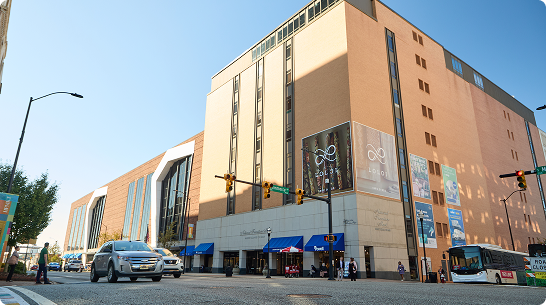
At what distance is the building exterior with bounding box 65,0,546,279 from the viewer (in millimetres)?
34750

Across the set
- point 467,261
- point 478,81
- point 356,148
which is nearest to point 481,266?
point 467,261

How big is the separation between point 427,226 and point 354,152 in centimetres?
1179

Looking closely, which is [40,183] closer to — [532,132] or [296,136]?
[296,136]

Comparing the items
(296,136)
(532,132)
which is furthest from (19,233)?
(532,132)

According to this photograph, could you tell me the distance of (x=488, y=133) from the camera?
184ft

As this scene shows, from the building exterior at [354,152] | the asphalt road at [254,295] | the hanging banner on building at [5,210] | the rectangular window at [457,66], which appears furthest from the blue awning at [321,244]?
the rectangular window at [457,66]

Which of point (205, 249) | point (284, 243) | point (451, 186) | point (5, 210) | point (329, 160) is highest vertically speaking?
point (329, 160)

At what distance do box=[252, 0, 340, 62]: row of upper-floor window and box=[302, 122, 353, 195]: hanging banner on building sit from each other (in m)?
15.8

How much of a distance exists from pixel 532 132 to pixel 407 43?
143 ft

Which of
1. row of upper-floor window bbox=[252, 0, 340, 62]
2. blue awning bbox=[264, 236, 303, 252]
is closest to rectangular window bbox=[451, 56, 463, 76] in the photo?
row of upper-floor window bbox=[252, 0, 340, 62]

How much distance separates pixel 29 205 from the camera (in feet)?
119

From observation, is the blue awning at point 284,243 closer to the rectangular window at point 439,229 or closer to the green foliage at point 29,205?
the rectangular window at point 439,229

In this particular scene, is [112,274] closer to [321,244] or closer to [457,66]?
[321,244]

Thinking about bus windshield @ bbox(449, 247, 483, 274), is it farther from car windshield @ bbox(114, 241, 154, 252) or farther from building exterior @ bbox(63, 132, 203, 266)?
building exterior @ bbox(63, 132, 203, 266)
